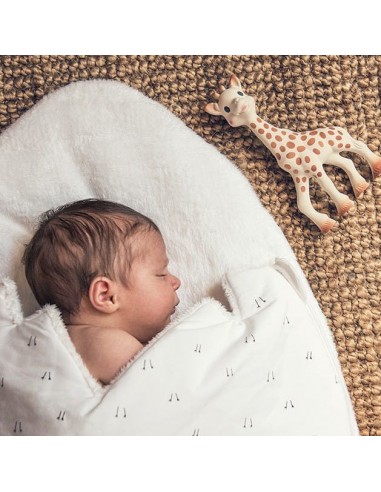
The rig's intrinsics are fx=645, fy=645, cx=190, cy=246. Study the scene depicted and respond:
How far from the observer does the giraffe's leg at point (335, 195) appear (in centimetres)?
138

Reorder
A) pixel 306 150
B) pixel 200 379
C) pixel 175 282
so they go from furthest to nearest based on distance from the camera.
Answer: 1. pixel 306 150
2. pixel 175 282
3. pixel 200 379

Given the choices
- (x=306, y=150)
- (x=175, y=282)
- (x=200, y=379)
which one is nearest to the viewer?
(x=200, y=379)

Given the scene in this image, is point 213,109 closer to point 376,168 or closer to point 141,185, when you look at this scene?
point 141,185

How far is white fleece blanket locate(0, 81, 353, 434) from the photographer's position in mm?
1298

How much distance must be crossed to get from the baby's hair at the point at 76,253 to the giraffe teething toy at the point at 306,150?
361 mm

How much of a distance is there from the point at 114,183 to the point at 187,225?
0.17m

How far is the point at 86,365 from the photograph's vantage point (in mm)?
1155

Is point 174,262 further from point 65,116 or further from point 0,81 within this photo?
point 0,81

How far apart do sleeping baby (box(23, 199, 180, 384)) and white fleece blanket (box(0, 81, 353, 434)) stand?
75 millimetres

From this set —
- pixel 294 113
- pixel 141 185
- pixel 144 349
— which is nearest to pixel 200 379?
pixel 144 349

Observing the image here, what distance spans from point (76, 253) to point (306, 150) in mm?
543

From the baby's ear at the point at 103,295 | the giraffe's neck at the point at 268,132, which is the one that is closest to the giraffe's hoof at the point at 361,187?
the giraffe's neck at the point at 268,132

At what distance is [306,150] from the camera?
4.52ft
